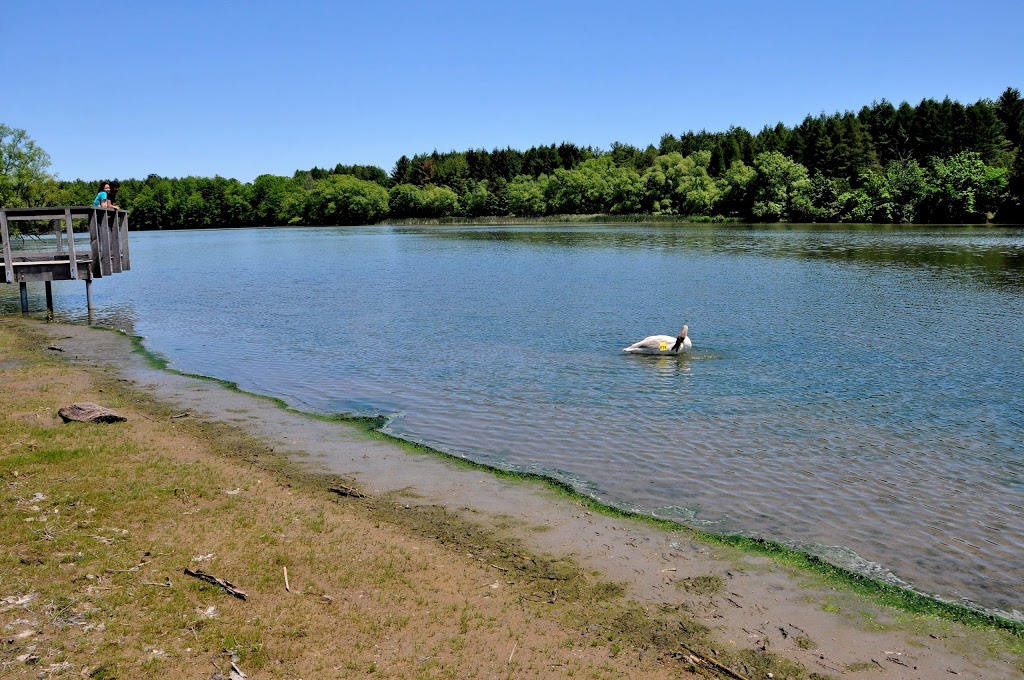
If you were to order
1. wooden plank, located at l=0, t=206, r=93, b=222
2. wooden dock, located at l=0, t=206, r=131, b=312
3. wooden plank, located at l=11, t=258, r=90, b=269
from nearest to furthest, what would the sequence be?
wooden plank, located at l=0, t=206, r=93, b=222, wooden dock, located at l=0, t=206, r=131, b=312, wooden plank, located at l=11, t=258, r=90, b=269

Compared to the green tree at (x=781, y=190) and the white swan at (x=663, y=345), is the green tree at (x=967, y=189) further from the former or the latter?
the white swan at (x=663, y=345)

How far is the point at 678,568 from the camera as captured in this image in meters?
8.91

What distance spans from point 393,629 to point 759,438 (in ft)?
30.0

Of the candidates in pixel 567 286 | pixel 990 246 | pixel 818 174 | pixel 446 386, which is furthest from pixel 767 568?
pixel 818 174

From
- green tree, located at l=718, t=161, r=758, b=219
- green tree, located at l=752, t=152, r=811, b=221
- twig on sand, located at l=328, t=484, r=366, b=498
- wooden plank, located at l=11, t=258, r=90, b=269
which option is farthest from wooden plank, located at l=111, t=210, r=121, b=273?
green tree, located at l=718, t=161, r=758, b=219

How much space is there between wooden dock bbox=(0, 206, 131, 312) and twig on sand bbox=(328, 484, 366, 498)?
22.3 metres

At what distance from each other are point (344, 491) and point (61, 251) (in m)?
24.8

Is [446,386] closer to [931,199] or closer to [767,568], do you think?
[767,568]

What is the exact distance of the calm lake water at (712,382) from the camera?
35.5ft

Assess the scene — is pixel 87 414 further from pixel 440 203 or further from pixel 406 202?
pixel 406 202

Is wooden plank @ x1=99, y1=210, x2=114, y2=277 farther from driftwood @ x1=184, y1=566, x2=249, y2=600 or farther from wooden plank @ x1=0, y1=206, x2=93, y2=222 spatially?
driftwood @ x1=184, y1=566, x2=249, y2=600

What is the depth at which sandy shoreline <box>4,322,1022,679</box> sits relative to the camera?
282 inches

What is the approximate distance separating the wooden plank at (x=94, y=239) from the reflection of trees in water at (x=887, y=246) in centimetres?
4183

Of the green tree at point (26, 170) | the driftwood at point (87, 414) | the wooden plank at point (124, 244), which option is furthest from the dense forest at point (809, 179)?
the driftwood at point (87, 414)
